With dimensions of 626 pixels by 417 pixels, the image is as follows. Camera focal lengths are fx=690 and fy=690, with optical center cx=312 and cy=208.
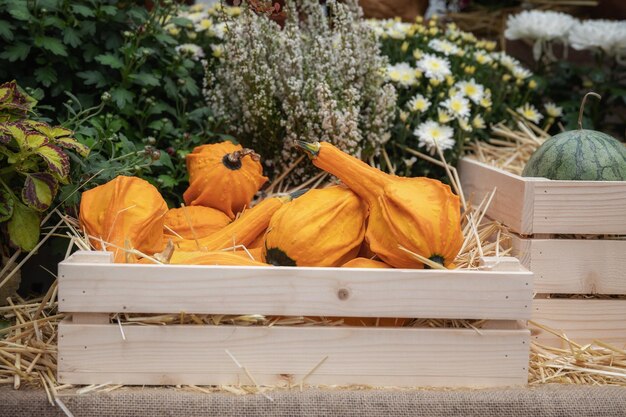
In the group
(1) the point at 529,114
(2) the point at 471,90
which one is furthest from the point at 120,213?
(1) the point at 529,114

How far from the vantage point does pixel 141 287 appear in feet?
4.55

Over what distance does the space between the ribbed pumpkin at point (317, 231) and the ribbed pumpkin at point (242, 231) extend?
115 mm

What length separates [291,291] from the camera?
4.60 ft

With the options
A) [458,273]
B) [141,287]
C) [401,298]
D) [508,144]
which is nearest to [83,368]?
[141,287]

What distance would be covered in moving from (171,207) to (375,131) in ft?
2.23

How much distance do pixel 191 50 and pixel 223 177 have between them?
0.63 meters

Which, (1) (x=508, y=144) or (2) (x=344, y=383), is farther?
(1) (x=508, y=144)

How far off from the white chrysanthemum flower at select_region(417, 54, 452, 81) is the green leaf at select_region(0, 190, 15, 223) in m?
1.41

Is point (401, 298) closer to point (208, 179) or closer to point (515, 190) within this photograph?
point (515, 190)

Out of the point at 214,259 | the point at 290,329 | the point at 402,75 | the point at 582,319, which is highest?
the point at 402,75

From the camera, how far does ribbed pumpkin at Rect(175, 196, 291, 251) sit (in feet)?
5.63

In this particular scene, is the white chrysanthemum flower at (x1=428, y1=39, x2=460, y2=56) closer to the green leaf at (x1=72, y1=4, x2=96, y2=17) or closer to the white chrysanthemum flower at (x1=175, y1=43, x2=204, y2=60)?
the white chrysanthemum flower at (x1=175, y1=43, x2=204, y2=60)

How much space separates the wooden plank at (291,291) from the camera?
1.38 m

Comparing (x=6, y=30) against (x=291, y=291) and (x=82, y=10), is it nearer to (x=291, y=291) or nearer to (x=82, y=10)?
(x=82, y=10)
